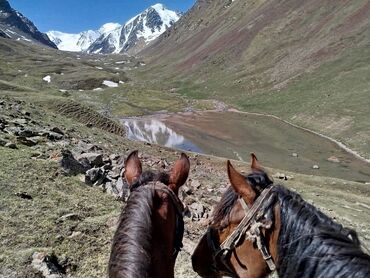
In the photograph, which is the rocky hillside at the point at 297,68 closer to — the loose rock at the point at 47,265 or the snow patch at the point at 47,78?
the snow patch at the point at 47,78

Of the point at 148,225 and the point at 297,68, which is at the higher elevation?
the point at 297,68

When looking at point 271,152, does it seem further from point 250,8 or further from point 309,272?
point 250,8

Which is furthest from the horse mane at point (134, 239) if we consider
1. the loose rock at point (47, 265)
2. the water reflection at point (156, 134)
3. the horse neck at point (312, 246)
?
the water reflection at point (156, 134)

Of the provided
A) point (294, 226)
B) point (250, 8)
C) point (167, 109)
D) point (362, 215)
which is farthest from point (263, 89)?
point (250, 8)

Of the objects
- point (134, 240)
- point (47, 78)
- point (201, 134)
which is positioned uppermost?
point (47, 78)

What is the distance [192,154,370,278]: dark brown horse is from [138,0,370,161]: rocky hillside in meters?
35.0

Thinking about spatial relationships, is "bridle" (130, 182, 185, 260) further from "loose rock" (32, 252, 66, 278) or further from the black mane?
"loose rock" (32, 252, 66, 278)

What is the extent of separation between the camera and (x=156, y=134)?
47406 millimetres

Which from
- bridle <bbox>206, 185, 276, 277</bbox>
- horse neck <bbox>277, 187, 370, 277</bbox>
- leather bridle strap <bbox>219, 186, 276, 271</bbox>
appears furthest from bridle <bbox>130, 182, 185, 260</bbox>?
horse neck <bbox>277, 187, 370, 277</bbox>

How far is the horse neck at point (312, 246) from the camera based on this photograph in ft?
11.8

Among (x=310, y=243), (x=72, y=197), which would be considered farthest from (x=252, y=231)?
(x=72, y=197)

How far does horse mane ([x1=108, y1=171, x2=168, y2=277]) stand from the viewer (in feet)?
11.9

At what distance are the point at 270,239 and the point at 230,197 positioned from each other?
0.59 metres

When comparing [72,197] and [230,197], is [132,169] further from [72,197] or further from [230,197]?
[72,197]
